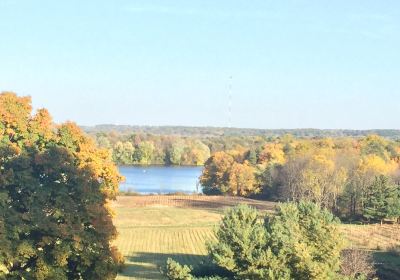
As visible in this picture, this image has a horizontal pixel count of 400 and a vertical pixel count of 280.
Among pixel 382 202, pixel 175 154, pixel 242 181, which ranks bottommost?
pixel 242 181

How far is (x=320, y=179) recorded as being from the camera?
67938 millimetres

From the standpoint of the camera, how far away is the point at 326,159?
242 ft

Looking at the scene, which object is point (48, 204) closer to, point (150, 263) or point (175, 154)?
point (150, 263)

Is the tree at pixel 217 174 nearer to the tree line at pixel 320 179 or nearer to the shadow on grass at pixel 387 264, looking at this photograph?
the tree line at pixel 320 179

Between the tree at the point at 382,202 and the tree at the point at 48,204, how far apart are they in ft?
136

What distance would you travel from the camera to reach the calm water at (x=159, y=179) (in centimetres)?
10126

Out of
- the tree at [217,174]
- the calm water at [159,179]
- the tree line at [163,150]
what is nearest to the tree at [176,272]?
the tree at [217,174]

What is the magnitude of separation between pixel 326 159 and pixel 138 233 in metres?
31.5

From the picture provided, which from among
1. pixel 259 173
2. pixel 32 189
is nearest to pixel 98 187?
pixel 32 189

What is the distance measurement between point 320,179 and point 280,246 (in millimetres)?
47875

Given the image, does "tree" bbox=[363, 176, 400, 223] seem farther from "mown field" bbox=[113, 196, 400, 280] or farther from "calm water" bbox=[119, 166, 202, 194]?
"calm water" bbox=[119, 166, 202, 194]

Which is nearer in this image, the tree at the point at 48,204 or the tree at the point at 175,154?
the tree at the point at 48,204

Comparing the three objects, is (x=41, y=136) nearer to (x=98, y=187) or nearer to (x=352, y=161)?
(x=98, y=187)

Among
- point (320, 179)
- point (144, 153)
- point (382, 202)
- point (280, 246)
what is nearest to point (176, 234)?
point (382, 202)
